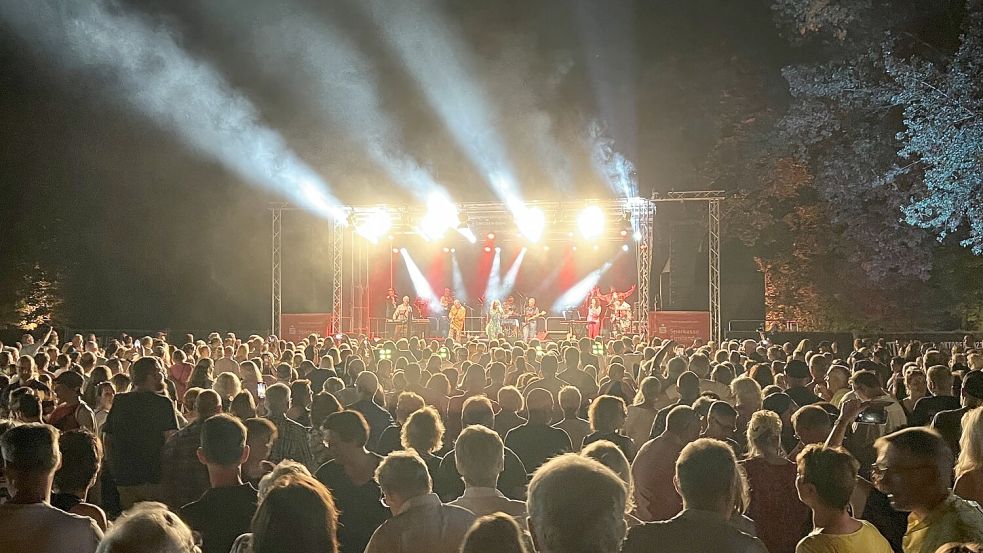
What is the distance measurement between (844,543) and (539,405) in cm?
304

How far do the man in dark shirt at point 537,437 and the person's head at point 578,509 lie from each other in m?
3.48

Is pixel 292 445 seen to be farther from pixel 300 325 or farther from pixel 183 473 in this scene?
pixel 300 325

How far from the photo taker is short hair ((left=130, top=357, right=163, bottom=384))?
6590mm

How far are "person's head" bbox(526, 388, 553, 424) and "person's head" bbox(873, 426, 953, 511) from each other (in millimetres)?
2884

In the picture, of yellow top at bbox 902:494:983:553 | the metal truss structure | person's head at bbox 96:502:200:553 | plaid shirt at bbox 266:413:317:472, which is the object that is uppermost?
the metal truss structure

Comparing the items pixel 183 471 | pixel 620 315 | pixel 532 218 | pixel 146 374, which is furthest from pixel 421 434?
pixel 620 315

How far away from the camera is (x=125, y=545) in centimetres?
240

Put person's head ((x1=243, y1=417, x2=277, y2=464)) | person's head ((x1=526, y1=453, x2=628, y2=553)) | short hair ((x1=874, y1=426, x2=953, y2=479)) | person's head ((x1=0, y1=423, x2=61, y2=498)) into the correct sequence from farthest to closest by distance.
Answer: person's head ((x1=243, y1=417, x2=277, y2=464)) → person's head ((x1=0, y1=423, x2=61, y2=498)) → short hair ((x1=874, y1=426, x2=953, y2=479)) → person's head ((x1=526, y1=453, x2=628, y2=553))

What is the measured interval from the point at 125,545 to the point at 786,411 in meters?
5.47

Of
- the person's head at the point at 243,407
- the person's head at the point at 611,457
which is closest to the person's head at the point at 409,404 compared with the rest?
the person's head at the point at 243,407

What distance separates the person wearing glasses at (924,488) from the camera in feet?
11.1

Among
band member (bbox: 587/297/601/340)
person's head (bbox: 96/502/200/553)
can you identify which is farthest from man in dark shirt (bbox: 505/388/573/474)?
band member (bbox: 587/297/601/340)

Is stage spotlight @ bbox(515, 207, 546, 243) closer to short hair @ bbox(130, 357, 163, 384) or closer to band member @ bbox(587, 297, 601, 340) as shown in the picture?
band member @ bbox(587, 297, 601, 340)

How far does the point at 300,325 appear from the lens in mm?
24266
